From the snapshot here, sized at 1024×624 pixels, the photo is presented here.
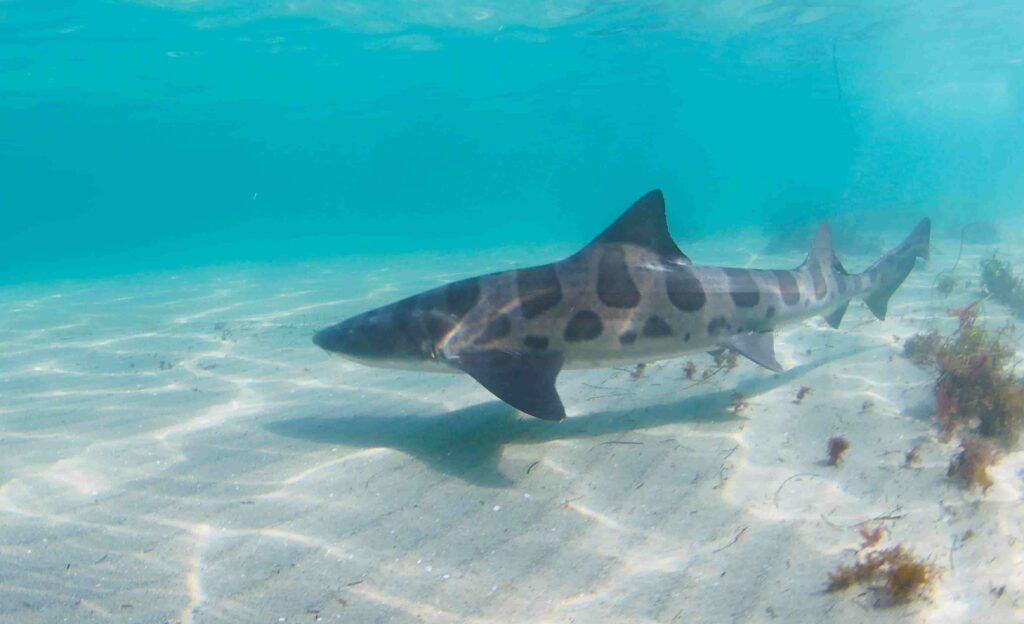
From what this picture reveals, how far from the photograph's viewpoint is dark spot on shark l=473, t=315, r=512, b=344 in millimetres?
5266

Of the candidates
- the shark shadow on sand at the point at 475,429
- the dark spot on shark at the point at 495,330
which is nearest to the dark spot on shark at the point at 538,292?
the dark spot on shark at the point at 495,330

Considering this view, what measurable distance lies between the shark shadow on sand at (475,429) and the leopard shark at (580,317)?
0.68 metres

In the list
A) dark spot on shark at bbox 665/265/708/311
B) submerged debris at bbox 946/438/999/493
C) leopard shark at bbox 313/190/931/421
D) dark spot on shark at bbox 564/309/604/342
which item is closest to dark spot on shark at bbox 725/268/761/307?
leopard shark at bbox 313/190/931/421

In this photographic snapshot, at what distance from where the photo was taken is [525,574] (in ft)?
11.9

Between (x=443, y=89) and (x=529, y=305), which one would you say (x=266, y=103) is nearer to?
(x=443, y=89)

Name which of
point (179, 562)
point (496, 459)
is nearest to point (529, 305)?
point (496, 459)

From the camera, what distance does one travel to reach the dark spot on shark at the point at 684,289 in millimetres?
5520

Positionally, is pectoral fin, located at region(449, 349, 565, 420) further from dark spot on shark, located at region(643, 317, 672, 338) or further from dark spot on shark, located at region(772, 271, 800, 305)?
dark spot on shark, located at region(772, 271, 800, 305)

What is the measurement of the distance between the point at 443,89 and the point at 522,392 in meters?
51.8

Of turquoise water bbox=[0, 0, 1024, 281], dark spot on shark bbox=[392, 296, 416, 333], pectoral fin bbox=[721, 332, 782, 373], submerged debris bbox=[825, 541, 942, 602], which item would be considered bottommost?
submerged debris bbox=[825, 541, 942, 602]

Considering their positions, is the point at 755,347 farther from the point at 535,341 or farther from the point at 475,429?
the point at 475,429

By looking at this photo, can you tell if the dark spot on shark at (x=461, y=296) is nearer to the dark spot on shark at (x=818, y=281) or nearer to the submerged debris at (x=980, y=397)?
the dark spot on shark at (x=818, y=281)

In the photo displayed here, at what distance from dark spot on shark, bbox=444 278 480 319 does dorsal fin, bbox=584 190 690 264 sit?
1.14 m

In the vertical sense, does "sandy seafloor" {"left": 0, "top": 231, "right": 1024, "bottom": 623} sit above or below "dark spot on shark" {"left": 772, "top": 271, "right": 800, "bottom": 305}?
below
